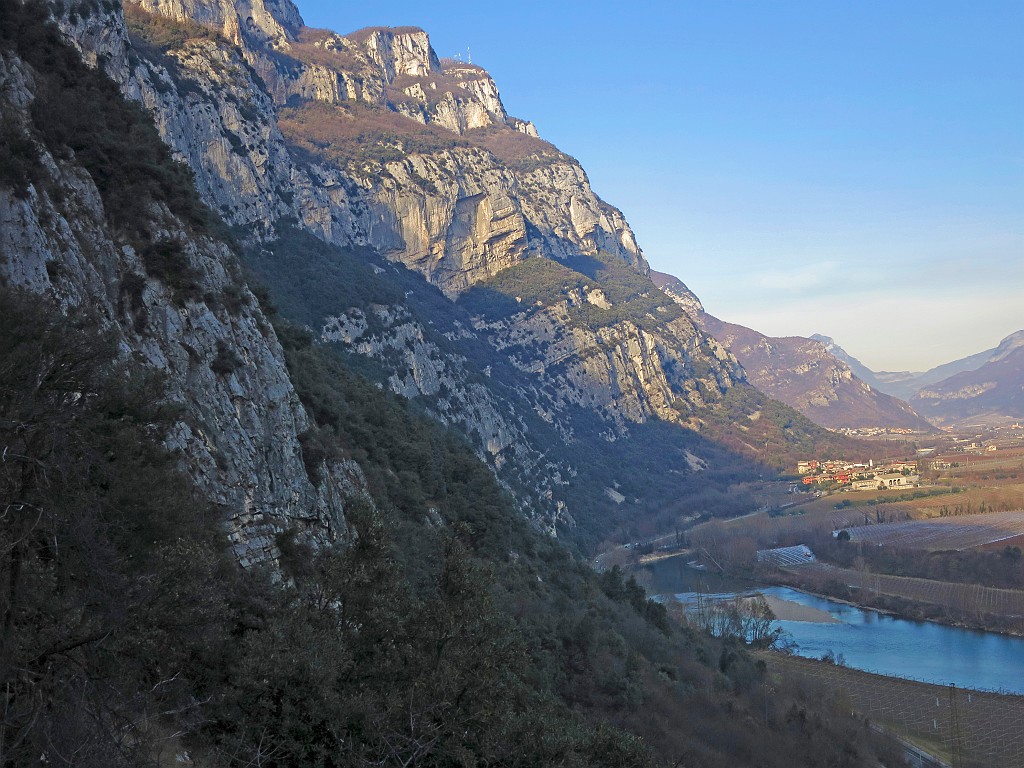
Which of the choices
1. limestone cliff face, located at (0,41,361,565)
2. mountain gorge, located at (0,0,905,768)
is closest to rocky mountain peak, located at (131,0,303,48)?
mountain gorge, located at (0,0,905,768)

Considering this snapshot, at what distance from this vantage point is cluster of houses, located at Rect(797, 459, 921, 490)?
6078 inches

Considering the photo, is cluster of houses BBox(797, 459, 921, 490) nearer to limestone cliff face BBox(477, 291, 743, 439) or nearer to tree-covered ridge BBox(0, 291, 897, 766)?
limestone cliff face BBox(477, 291, 743, 439)

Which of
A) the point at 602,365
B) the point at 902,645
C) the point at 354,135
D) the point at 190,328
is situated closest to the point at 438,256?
the point at 354,135

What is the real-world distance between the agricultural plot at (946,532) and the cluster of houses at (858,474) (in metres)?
34.1

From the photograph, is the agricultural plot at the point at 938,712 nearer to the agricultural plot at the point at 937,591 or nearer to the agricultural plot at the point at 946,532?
the agricultural plot at the point at 937,591

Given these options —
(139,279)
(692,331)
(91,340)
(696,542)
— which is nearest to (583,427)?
(696,542)

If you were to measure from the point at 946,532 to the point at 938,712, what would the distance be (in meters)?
62.9

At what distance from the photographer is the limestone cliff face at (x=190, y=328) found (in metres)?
19.4

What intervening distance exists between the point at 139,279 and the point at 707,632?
49.1m

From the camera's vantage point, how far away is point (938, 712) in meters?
52.3

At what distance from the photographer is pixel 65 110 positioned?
74.9ft

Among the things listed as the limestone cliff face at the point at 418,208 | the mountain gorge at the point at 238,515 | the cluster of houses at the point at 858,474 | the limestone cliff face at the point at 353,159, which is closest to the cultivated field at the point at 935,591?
the limestone cliff face at the point at 418,208

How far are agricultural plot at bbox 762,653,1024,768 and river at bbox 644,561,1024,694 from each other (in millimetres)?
4391

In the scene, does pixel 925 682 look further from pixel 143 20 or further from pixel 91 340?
pixel 143 20
